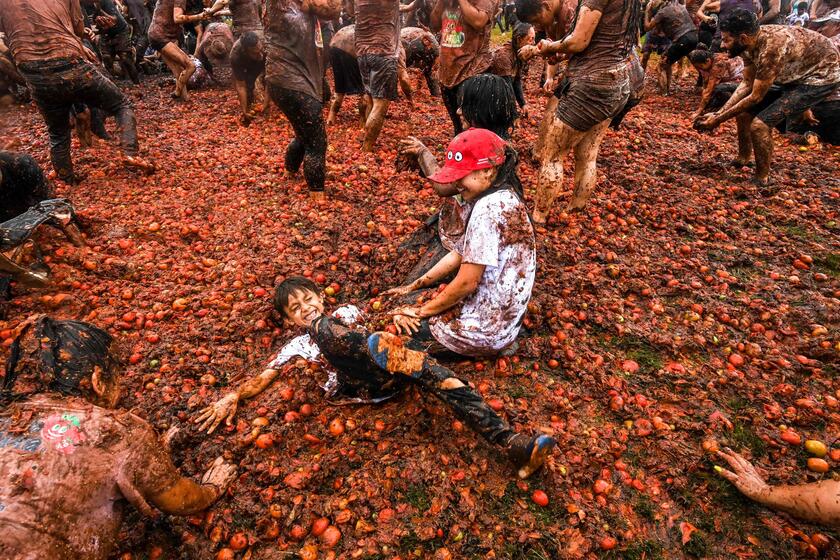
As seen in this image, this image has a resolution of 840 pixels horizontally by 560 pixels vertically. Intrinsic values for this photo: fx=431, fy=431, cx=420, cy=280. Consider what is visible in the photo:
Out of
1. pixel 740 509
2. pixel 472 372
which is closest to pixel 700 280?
pixel 740 509

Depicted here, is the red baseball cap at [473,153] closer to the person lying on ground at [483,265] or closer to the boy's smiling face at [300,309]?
the person lying on ground at [483,265]

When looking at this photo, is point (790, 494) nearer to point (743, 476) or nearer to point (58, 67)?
point (743, 476)

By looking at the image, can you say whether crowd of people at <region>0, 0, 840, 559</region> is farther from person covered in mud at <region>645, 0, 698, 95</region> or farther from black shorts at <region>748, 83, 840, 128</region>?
person covered in mud at <region>645, 0, 698, 95</region>

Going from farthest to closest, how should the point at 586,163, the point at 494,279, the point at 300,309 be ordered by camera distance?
1. the point at 586,163
2. the point at 300,309
3. the point at 494,279

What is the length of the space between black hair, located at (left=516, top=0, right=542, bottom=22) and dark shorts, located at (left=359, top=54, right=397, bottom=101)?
1622mm

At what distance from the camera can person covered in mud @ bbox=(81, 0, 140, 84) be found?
864 cm

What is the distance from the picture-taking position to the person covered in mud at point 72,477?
1498 millimetres

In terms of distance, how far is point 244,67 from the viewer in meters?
7.00

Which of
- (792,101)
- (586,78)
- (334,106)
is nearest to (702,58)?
(792,101)

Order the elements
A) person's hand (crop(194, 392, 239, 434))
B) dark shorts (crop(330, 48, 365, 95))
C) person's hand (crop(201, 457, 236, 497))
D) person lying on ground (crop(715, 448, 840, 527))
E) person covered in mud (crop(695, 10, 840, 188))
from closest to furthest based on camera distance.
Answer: person lying on ground (crop(715, 448, 840, 527)), person's hand (crop(201, 457, 236, 497)), person's hand (crop(194, 392, 239, 434)), person covered in mud (crop(695, 10, 840, 188)), dark shorts (crop(330, 48, 365, 95))

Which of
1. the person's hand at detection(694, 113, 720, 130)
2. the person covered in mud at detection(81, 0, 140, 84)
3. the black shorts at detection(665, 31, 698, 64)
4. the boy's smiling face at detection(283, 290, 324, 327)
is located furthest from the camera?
the person covered in mud at detection(81, 0, 140, 84)

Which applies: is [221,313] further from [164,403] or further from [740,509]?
[740,509]

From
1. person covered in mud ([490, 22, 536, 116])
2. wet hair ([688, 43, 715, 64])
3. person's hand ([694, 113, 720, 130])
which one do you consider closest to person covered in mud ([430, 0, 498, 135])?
person covered in mud ([490, 22, 536, 116])

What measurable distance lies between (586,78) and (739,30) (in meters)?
2.23
